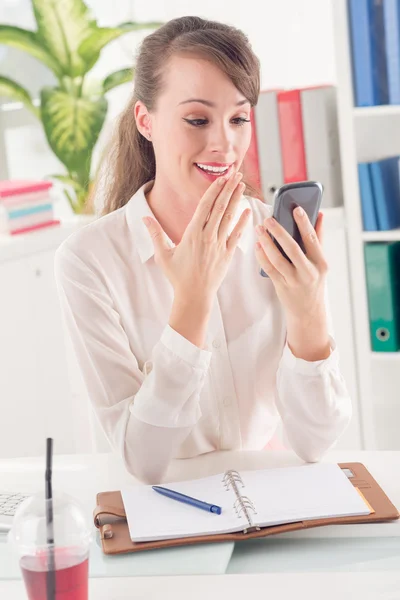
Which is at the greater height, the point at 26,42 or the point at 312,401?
the point at 26,42

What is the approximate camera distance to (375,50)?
101 inches

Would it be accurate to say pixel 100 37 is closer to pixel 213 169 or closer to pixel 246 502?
pixel 213 169

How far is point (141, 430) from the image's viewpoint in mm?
1421

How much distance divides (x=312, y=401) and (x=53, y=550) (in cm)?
63

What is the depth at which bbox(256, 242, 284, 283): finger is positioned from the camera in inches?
57.3

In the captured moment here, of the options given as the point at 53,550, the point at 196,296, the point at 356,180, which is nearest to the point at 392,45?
the point at 356,180

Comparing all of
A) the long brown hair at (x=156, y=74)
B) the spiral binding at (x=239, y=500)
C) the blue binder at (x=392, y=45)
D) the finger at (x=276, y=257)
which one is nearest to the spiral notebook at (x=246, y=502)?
the spiral binding at (x=239, y=500)

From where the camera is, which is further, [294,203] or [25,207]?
[25,207]

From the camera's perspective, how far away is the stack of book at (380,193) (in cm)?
264

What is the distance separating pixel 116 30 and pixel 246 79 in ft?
4.79

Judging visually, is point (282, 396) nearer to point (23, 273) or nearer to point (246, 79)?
point (246, 79)

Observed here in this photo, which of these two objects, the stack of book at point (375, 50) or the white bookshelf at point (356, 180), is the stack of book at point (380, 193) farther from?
the stack of book at point (375, 50)

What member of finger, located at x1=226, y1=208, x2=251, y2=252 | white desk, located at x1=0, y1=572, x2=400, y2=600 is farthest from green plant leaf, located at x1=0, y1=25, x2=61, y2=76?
white desk, located at x1=0, y1=572, x2=400, y2=600

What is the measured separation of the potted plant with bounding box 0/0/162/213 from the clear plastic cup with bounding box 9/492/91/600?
6.44 ft
